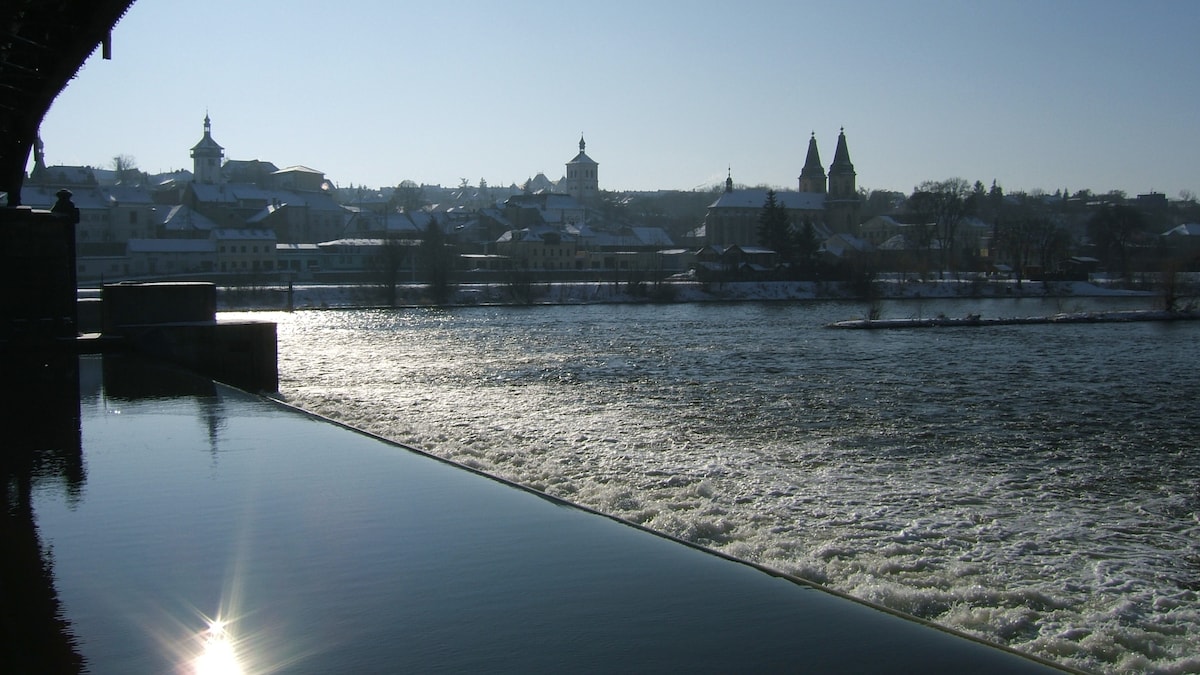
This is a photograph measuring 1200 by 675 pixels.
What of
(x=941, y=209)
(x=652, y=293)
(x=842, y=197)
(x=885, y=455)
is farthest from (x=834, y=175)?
(x=885, y=455)

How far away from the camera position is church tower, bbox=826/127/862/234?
14612 cm

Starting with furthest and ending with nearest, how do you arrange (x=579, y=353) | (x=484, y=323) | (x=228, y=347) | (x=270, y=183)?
(x=270, y=183) < (x=484, y=323) < (x=579, y=353) < (x=228, y=347)

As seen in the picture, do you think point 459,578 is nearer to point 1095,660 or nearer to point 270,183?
point 1095,660

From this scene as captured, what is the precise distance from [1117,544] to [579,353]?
1037 inches

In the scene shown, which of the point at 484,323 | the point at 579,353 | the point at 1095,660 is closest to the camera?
the point at 1095,660

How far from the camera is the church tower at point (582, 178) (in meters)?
189

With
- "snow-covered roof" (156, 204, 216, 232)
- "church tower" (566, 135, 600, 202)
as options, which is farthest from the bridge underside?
"church tower" (566, 135, 600, 202)

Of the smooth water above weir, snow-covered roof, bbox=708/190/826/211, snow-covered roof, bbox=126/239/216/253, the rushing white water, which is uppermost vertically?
snow-covered roof, bbox=708/190/826/211

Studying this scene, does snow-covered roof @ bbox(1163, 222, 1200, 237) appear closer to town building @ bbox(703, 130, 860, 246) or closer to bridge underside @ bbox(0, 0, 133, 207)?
town building @ bbox(703, 130, 860, 246)

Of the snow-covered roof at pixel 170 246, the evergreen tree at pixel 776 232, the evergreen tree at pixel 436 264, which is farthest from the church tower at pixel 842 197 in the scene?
the snow-covered roof at pixel 170 246

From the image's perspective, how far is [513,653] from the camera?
15.2ft

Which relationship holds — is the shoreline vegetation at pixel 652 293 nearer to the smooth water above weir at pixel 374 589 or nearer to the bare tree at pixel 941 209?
the bare tree at pixel 941 209

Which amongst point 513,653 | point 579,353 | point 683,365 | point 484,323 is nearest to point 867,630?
point 513,653

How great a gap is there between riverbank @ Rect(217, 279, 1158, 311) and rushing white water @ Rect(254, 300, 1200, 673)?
3604 centimetres
